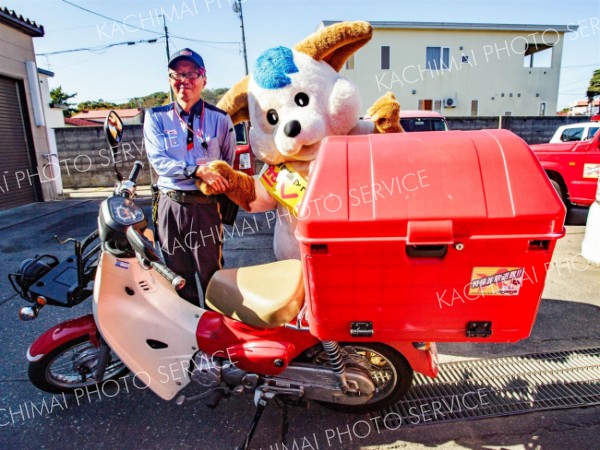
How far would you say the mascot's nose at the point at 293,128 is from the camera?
7.52 ft

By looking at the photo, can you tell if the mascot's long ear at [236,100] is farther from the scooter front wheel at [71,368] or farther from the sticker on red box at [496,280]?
the sticker on red box at [496,280]

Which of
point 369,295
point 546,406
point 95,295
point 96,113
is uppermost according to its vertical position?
point 96,113

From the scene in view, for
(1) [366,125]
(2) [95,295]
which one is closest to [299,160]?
(1) [366,125]

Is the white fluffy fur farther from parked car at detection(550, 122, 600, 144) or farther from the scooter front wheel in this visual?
parked car at detection(550, 122, 600, 144)

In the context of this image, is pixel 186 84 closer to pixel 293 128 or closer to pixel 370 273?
pixel 293 128

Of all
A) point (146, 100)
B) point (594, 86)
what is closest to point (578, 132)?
point (594, 86)

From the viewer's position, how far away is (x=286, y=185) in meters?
2.46

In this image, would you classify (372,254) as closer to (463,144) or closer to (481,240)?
(481,240)

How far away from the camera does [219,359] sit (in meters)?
2.04

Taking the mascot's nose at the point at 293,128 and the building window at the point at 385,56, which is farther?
the building window at the point at 385,56

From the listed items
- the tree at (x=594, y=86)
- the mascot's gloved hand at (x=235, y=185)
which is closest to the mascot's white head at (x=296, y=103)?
the mascot's gloved hand at (x=235, y=185)

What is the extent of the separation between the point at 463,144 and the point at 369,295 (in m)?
0.66

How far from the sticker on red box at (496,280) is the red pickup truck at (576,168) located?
5740 millimetres

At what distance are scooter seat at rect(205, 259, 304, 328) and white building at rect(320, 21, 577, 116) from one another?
1912 cm
